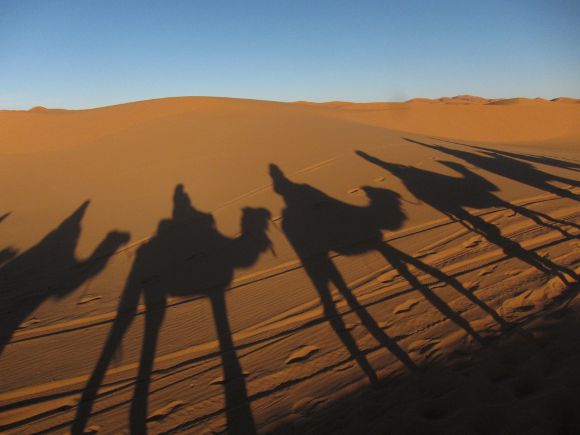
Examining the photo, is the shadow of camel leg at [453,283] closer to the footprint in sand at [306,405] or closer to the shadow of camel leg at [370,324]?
the shadow of camel leg at [370,324]

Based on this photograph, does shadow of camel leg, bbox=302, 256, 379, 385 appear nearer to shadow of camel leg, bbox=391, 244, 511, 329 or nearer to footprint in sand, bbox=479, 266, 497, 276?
shadow of camel leg, bbox=391, 244, 511, 329

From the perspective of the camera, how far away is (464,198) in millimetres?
9414

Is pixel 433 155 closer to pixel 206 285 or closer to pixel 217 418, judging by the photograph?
pixel 206 285

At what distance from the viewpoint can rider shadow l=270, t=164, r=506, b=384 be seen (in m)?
4.72

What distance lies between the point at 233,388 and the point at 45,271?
5.83 metres

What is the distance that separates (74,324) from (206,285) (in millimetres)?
2012

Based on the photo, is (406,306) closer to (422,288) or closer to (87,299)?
(422,288)

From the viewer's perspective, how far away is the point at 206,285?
6.66m

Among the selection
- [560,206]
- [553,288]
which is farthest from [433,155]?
[553,288]

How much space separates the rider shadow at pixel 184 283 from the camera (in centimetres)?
404

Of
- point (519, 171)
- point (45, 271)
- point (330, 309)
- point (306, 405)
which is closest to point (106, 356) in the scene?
point (306, 405)

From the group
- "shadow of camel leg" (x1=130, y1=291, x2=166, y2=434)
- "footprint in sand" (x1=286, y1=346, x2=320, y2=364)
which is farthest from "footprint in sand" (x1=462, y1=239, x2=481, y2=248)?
"shadow of camel leg" (x1=130, y1=291, x2=166, y2=434)

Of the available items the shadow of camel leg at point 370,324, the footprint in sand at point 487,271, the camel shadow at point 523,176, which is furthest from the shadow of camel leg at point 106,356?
the camel shadow at point 523,176

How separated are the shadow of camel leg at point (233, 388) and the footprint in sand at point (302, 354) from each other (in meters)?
0.57
